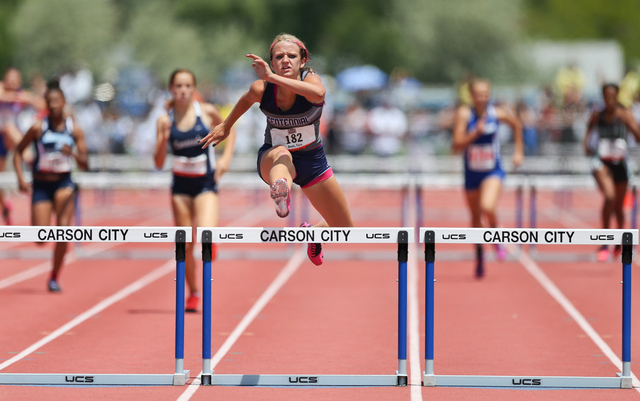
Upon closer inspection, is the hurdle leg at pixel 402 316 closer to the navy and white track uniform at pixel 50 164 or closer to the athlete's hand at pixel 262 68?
the athlete's hand at pixel 262 68

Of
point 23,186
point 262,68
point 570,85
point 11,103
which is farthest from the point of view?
point 570,85

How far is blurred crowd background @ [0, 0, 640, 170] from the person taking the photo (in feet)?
79.3

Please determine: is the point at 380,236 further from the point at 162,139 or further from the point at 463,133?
the point at 463,133

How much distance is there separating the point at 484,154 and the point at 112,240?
5.50m

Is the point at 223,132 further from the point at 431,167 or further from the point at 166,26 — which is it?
the point at 166,26

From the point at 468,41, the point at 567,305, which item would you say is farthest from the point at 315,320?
the point at 468,41

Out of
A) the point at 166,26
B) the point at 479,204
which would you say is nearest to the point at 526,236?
the point at 479,204

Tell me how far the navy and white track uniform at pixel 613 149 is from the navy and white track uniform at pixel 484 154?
162 cm

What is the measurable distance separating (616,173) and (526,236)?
6037 millimetres

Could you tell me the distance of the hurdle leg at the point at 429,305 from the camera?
19.0ft

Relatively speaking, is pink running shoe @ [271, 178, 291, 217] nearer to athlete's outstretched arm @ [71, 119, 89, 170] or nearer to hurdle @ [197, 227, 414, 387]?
hurdle @ [197, 227, 414, 387]

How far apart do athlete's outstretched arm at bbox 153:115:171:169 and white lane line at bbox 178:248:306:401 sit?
1.59 m

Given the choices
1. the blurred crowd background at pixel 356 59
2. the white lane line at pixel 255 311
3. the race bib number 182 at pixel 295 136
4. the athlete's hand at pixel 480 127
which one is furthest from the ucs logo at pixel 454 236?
the blurred crowd background at pixel 356 59

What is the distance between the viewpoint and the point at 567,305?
9.21 m
